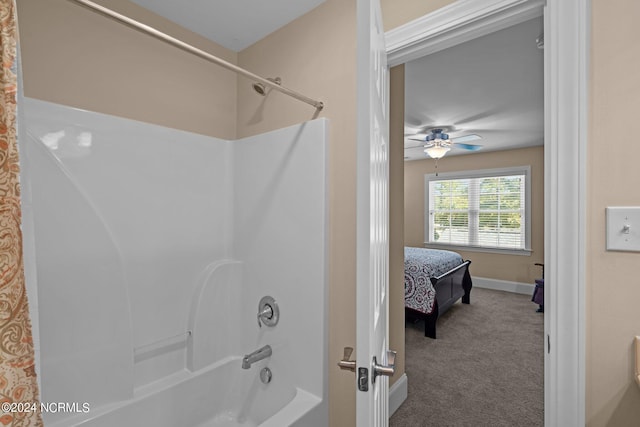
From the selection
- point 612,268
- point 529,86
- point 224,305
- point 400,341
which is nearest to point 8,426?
point 224,305

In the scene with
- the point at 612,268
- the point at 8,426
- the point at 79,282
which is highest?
the point at 612,268

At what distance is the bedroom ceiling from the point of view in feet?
6.64

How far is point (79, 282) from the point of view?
1.34m

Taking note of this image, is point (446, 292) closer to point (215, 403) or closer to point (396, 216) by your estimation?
point (396, 216)

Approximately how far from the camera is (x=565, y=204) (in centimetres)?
92

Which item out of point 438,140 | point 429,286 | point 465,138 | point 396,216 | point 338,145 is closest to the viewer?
point 338,145

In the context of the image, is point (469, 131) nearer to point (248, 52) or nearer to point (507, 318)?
point (507, 318)

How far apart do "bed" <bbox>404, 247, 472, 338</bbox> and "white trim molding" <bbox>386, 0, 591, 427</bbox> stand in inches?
95.1

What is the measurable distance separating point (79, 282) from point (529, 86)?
3.53m

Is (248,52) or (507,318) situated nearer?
(248,52)

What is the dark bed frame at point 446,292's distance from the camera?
3322 mm

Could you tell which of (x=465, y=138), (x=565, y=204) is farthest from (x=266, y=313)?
(x=465, y=138)

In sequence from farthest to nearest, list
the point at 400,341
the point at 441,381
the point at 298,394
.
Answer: the point at 441,381
the point at 400,341
the point at 298,394

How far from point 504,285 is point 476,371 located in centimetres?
314
